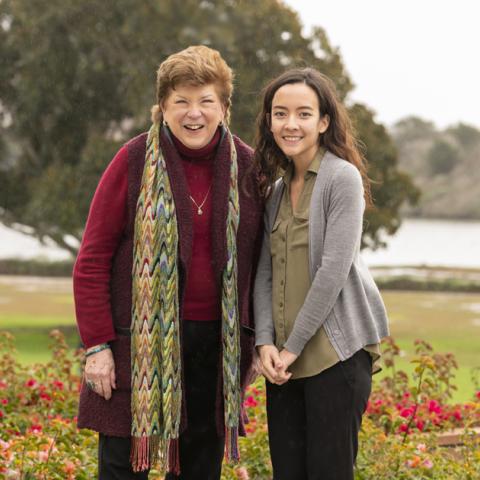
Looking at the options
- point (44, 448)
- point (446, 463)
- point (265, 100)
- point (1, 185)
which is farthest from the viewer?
point (1, 185)

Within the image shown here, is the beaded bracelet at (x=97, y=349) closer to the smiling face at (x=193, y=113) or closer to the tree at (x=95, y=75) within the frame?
the smiling face at (x=193, y=113)

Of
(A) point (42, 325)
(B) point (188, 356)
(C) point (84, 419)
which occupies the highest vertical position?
(B) point (188, 356)

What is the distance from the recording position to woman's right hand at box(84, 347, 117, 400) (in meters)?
2.88

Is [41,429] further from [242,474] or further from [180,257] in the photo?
[180,257]

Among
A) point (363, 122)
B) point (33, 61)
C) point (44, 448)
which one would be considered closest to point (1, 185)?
point (33, 61)

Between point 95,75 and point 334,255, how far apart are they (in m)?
10.6

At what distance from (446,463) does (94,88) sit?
987cm

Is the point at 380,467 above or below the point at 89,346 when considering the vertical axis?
below

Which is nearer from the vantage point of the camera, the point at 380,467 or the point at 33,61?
the point at 380,467

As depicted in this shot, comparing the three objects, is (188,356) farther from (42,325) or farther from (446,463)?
(42,325)

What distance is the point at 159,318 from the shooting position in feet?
9.43

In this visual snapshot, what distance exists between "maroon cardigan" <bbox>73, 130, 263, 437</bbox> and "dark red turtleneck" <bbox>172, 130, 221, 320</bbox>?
30 mm

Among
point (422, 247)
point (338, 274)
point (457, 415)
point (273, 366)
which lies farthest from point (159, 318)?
point (422, 247)

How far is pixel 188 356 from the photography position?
3.03 meters
